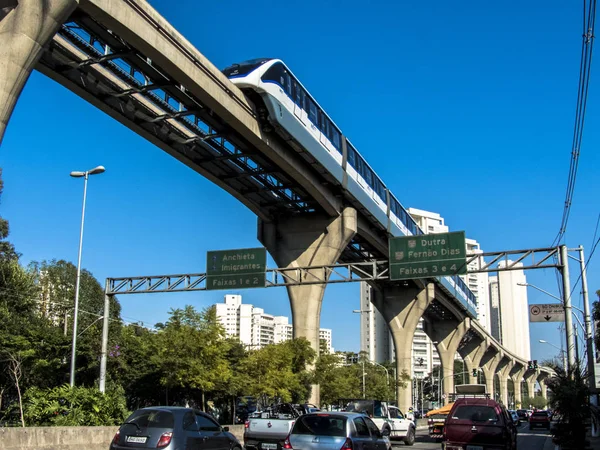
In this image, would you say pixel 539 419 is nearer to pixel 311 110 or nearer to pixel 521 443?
pixel 521 443

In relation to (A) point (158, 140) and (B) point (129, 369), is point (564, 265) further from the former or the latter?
(B) point (129, 369)

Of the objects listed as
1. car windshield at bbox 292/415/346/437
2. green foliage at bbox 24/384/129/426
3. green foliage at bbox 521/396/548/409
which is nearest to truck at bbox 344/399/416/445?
green foliage at bbox 24/384/129/426

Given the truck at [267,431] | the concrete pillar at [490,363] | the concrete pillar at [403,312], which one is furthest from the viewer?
the concrete pillar at [490,363]

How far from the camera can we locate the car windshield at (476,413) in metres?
17.6

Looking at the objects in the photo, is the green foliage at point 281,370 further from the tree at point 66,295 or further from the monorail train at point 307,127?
the tree at point 66,295

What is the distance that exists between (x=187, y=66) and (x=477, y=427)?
15.0 metres

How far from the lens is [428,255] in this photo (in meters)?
28.8

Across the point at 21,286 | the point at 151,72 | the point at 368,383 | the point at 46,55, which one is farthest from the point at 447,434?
the point at 368,383

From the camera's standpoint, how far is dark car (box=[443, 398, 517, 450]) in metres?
17.0

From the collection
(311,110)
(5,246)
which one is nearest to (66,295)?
(5,246)

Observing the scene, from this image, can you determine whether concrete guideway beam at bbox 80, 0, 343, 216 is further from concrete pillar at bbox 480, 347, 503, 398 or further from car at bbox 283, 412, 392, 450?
concrete pillar at bbox 480, 347, 503, 398

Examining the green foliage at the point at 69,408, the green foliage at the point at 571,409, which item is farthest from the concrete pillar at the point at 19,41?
the green foliage at the point at 571,409

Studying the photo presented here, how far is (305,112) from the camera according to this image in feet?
102

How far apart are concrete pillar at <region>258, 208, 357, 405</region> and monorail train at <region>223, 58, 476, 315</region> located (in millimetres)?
1965
